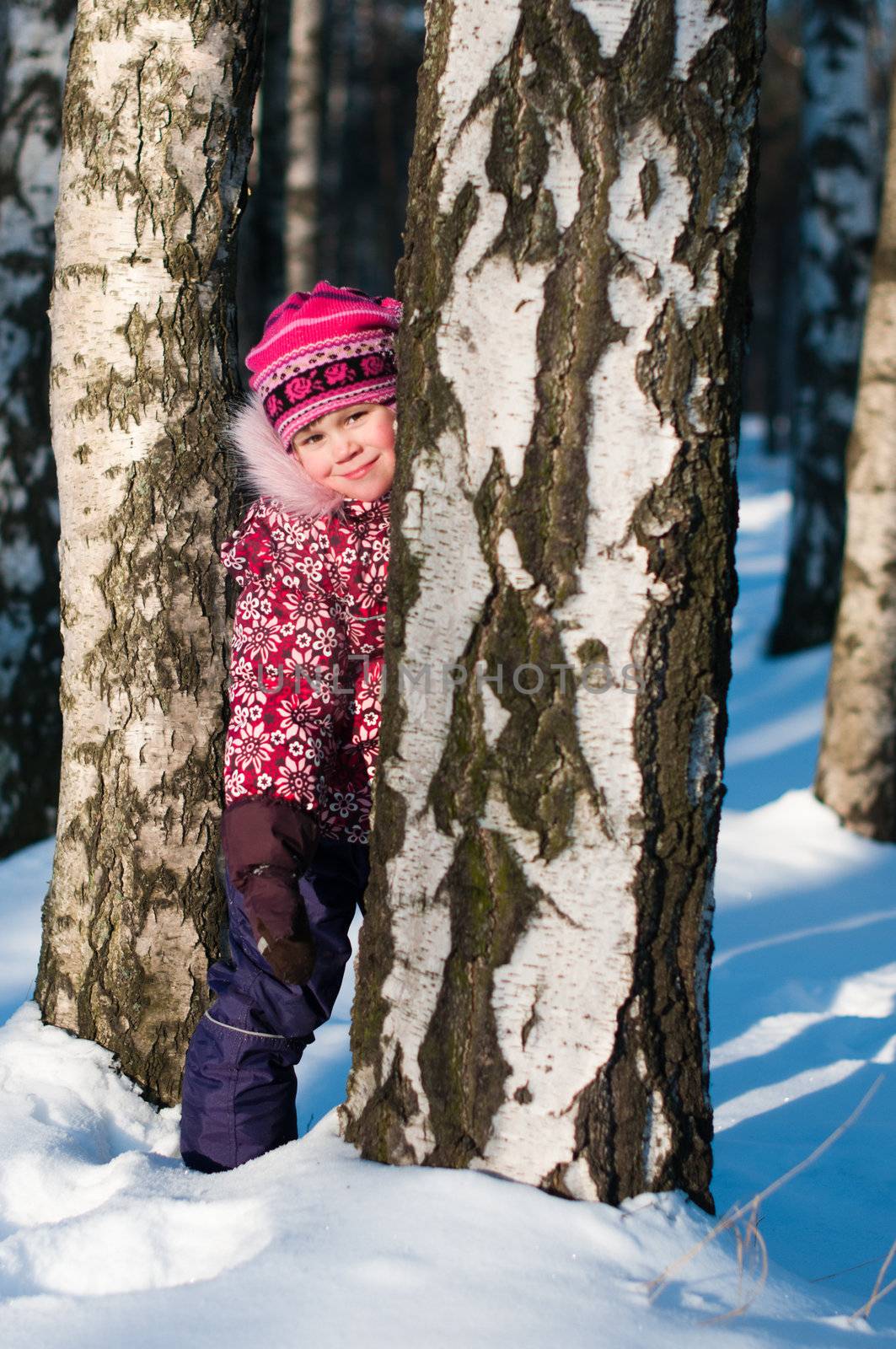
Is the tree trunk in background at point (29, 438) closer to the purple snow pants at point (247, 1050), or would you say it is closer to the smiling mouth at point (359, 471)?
the purple snow pants at point (247, 1050)

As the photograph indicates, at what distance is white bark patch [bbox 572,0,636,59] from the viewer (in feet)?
5.26

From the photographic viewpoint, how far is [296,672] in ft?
7.37

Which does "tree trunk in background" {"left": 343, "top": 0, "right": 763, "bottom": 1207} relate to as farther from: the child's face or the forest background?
the child's face

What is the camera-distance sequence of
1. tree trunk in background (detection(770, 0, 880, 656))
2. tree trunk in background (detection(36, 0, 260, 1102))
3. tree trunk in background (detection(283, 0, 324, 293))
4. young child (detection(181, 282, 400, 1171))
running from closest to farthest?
young child (detection(181, 282, 400, 1171)) → tree trunk in background (detection(36, 0, 260, 1102)) → tree trunk in background (detection(770, 0, 880, 656)) → tree trunk in background (detection(283, 0, 324, 293))

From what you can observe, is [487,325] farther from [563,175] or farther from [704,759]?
[704,759]

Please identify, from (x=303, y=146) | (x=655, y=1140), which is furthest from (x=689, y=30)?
(x=303, y=146)

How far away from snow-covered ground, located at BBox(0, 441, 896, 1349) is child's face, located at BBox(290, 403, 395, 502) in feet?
3.64

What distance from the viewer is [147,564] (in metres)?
2.53

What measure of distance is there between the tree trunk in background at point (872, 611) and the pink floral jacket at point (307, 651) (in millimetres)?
3453

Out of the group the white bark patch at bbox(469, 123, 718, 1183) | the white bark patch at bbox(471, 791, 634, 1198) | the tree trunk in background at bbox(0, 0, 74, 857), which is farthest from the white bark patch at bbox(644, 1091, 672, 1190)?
the tree trunk in background at bbox(0, 0, 74, 857)

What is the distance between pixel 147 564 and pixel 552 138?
1.24 m

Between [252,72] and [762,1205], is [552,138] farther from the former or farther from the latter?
[762,1205]

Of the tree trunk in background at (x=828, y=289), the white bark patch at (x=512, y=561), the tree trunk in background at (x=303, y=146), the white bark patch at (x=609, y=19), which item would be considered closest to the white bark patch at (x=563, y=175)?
the white bark patch at (x=609, y=19)

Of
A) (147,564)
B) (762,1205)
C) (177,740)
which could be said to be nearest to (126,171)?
(147,564)
